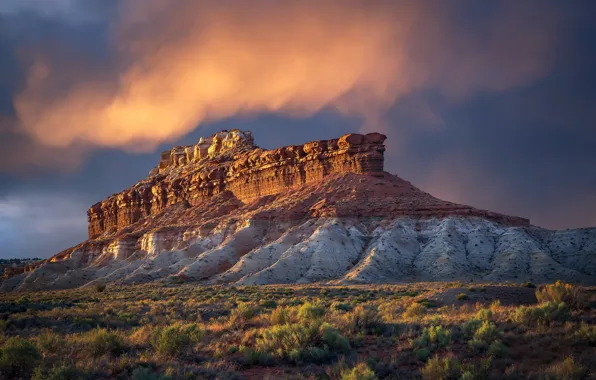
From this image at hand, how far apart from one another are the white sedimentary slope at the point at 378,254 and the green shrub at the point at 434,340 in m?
37.7

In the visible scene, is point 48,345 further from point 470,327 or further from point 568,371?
point 568,371

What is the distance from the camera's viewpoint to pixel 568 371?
9.52m

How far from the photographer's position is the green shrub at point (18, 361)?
11719 millimetres

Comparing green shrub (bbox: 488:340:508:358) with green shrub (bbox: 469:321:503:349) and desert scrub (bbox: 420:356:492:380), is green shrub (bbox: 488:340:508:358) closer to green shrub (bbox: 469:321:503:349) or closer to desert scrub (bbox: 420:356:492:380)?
green shrub (bbox: 469:321:503:349)

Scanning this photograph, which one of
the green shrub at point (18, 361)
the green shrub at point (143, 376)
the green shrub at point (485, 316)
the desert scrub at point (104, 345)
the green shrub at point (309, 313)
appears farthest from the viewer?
the green shrub at point (309, 313)

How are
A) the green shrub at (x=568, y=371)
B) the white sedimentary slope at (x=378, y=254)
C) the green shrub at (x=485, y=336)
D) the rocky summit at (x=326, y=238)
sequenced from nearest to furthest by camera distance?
the green shrub at (x=568, y=371), the green shrub at (x=485, y=336), the white sedimentary slope at (x=378, y=254), the rocky summit at (x=326, y=238)

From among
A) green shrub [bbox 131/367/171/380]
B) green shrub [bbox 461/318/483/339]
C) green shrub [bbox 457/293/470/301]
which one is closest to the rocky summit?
green shrub [bbox 457/293/470/301]

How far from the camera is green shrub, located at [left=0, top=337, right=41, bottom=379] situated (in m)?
11.7

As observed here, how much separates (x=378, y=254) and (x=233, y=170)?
57.5 meters

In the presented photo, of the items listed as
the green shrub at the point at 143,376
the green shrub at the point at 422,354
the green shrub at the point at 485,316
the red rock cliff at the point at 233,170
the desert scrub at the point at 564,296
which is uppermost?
the red rock cliff at the point at 233,170

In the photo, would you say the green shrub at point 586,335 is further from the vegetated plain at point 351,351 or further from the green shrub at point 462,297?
the green shrub at point 462,297

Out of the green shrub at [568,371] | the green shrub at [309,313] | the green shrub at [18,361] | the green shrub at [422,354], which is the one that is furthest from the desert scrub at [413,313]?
the green shrub at [18,361]

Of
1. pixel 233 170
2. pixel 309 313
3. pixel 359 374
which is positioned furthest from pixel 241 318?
pixel 233 170

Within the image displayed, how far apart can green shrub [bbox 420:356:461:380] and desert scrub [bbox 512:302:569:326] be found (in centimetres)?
465
